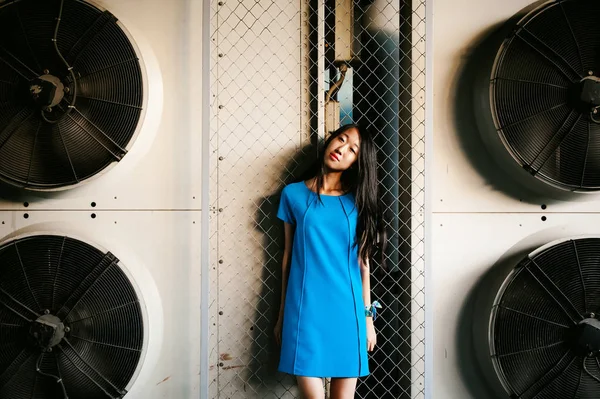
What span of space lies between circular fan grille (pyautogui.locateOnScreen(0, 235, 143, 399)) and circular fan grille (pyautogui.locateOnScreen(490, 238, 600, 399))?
4.99 feet

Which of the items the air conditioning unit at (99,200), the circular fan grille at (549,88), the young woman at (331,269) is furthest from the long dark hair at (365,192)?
→ the air conditioning unit at (99,200)

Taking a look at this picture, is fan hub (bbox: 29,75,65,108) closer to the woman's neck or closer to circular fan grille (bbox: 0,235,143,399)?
circular fan grille (bbox: 0,235,143,399)

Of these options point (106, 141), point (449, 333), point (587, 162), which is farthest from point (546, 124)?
point (106, 141)

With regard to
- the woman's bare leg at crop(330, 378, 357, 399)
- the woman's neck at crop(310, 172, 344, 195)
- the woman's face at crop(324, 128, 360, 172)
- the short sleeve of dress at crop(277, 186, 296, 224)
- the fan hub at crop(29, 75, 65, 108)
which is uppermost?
the fan hub at crop(29, 75, 65, 108)

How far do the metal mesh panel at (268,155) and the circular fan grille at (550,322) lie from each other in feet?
1.18

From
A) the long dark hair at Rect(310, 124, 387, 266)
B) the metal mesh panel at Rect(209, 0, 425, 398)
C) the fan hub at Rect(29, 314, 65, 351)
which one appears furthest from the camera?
the metal mesh panel at Rect(209, 0, 425, 398)

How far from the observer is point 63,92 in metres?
1.65

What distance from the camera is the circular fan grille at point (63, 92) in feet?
5.36

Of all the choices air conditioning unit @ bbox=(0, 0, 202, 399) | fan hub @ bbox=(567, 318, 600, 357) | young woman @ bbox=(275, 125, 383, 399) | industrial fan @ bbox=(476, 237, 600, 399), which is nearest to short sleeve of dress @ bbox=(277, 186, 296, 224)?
young woman @ bbox=(275, 125, 383, 399)

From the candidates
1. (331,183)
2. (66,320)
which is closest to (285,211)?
(331,183)

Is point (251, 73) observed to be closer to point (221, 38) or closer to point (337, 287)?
point (221, 38)

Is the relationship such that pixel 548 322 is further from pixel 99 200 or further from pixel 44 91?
pixel 44 91

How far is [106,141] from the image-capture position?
1696 mm

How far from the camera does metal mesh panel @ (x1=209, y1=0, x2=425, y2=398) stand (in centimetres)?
182
